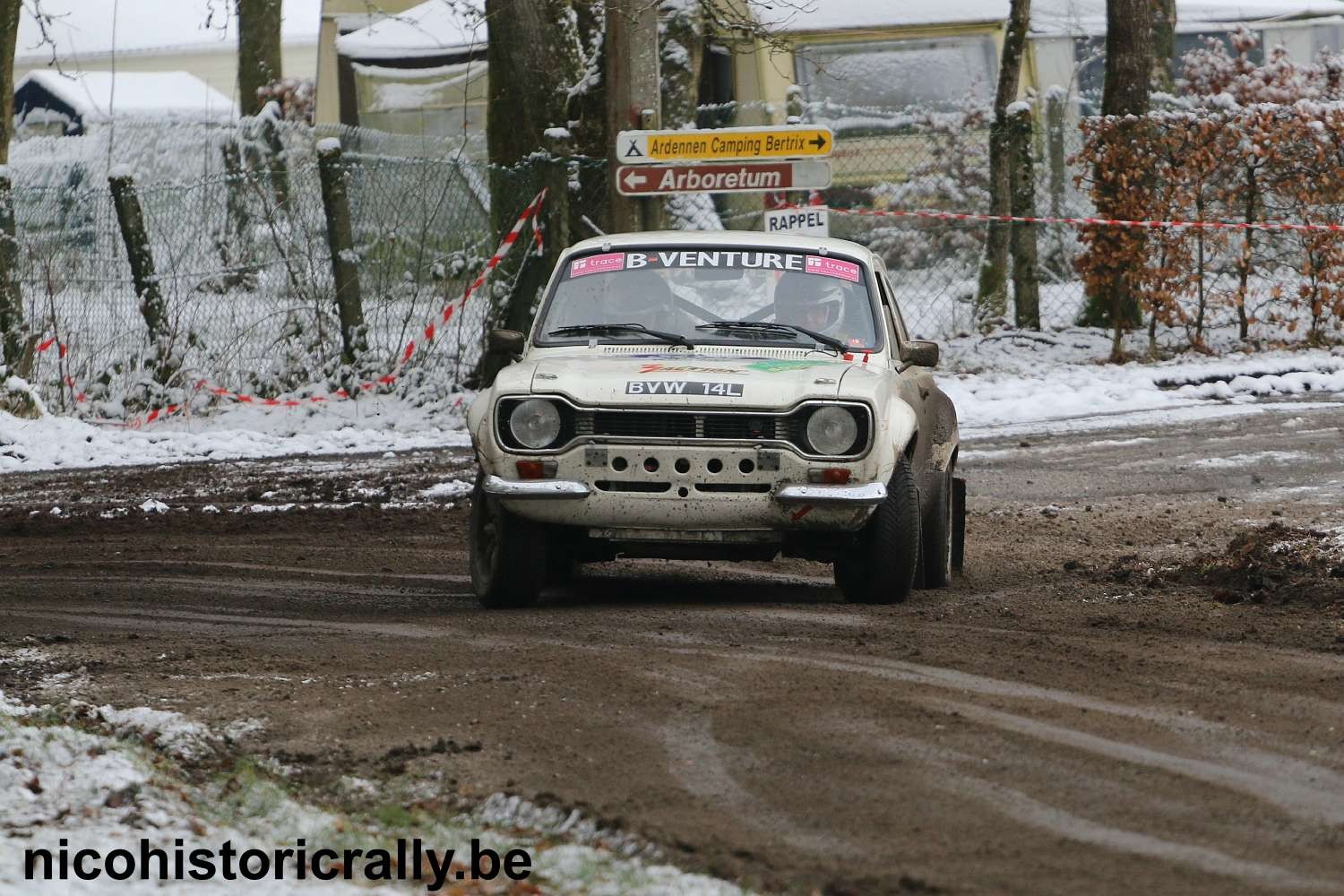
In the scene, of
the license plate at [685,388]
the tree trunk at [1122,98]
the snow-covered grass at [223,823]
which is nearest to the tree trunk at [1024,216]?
the tree trunk at [1122,98]

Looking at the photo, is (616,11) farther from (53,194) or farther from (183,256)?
(53,194)

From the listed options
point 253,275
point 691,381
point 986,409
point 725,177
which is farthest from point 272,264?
point 691,381

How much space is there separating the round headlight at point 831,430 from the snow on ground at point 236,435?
27.4 feet

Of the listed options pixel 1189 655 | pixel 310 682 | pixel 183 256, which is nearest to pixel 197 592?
pixel 310 682

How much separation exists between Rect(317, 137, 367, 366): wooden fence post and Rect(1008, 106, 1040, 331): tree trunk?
21.2 feet

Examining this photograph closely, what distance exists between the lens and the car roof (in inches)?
356

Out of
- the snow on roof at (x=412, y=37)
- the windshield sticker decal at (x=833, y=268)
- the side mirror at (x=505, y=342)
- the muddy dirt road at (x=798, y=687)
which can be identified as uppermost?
the snow on roof at (x=412, y=37)

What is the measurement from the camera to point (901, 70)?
78.1 feet

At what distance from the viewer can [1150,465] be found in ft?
44.4

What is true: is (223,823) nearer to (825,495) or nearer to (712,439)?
(712,439)

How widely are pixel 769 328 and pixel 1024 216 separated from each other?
37.6ft

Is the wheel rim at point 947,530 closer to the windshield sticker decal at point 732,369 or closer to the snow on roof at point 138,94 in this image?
the windshield sticker decal at point 732,369

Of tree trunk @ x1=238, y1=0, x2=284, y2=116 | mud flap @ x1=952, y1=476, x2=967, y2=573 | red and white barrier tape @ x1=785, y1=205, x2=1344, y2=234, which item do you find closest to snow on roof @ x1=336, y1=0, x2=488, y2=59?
tree trunk @ x1=238, y1=0, x2=284, y2=116

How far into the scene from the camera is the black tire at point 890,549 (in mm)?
7953
